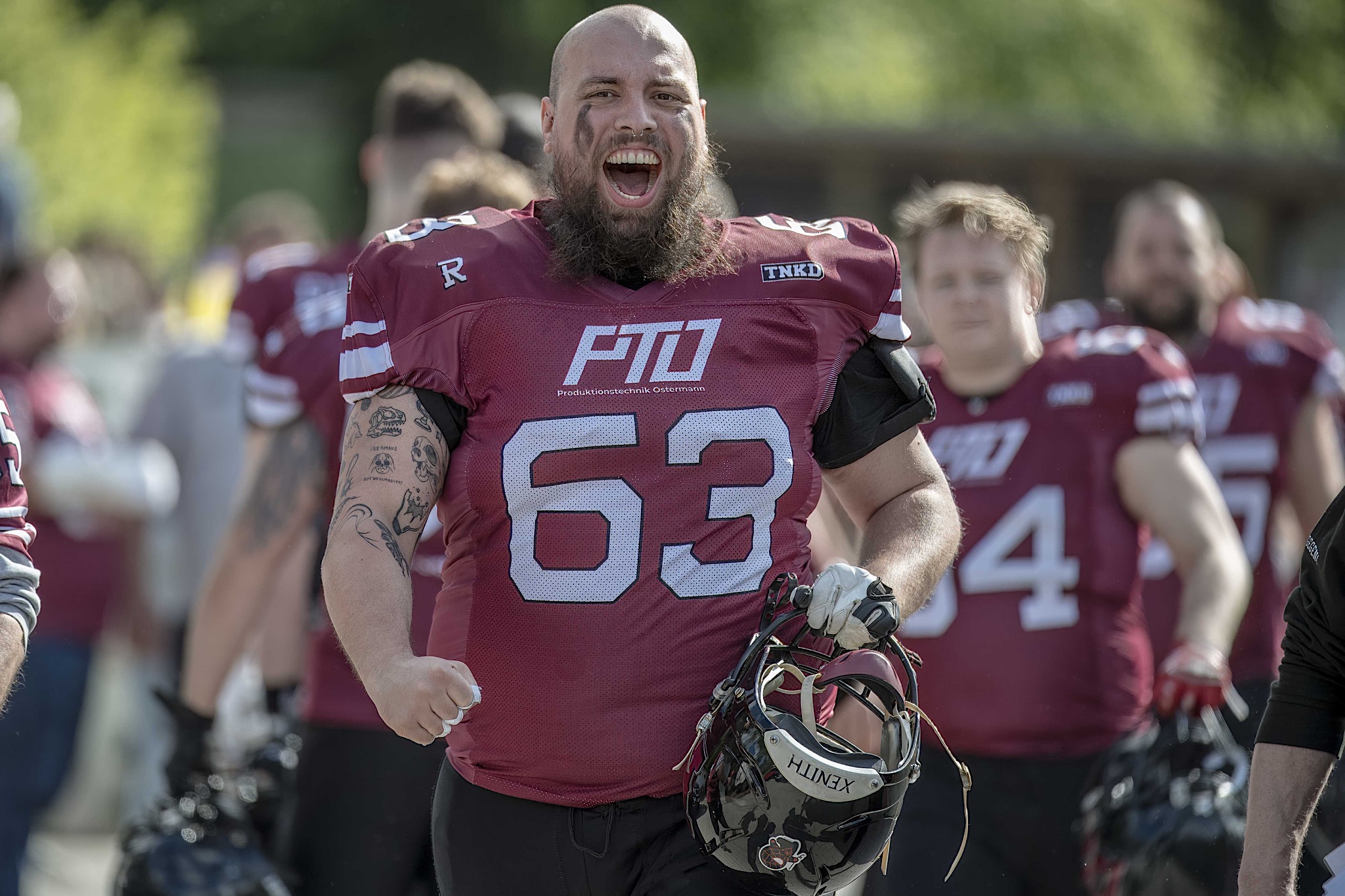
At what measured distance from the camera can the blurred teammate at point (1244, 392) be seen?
5.92m

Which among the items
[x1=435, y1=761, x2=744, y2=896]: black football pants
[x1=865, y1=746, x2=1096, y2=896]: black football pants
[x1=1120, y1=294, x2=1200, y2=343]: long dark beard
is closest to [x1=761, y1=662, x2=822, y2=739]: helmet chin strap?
[x1=435, y1=761, x2=744, y2=896]: black football pants

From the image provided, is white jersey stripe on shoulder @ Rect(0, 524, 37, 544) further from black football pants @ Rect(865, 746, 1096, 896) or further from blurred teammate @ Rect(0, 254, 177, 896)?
blurred teammate @ Rect(0, 254, 177, 896)

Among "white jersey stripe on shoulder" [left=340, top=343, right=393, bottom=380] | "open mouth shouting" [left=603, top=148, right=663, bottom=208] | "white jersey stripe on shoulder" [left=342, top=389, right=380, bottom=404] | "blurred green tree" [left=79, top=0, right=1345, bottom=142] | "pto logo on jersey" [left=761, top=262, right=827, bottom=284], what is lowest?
"blurred green tree" [left=79, top=0, right=1345, bottom=142]

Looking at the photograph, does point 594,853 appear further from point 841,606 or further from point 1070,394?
point 1070,394

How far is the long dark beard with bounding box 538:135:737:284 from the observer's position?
3.24 metres

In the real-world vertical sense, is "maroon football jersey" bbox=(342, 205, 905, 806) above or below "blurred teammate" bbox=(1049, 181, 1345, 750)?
above

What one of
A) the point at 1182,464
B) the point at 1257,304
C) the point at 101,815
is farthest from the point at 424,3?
the point at 1182,464

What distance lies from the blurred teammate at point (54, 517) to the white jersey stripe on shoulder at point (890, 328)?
359 cm

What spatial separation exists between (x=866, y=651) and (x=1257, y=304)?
4071 mm

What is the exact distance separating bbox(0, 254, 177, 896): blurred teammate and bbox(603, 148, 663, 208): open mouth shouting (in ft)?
11.2

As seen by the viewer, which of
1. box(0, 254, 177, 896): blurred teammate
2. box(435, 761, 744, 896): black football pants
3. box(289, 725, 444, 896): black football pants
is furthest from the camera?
box(0, 254, 177, 896): blurred teammate

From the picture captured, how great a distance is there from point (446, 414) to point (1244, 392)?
3.83 meters

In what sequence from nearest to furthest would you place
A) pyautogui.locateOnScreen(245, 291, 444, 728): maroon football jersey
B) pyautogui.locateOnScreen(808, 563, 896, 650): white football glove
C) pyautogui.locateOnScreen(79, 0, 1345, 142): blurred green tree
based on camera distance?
pyautogui.locateOnScreen(808, 563, 896, 650): white football glove → pyautogui.locateOnScreen(245, 291, 444, 728): maroon football jersey → pyautogui.locateOnScreen(79, 0, 1345, 142): blurred green tree

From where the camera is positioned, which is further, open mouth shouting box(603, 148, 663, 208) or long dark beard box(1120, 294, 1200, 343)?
long dark beard box(1120, 294, 1200, 343)
